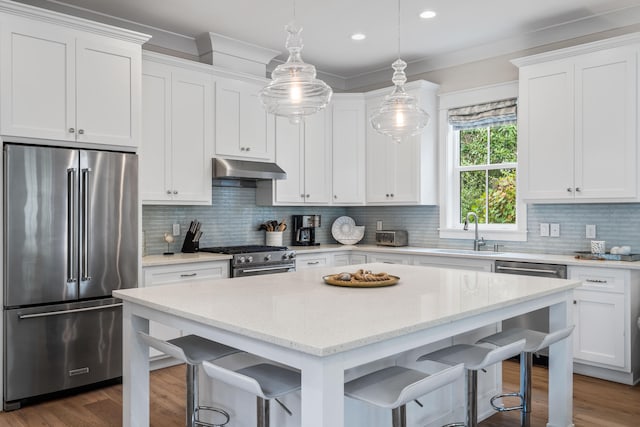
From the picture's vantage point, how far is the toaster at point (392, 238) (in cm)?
553

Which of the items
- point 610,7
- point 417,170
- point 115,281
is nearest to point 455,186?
point 417,170

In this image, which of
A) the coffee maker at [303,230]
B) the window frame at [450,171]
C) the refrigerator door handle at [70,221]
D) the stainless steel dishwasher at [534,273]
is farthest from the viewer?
the coffee maker at [303,230]

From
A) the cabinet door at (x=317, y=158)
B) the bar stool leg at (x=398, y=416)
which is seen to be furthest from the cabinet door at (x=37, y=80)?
the bar stool leg at (x=398, y=416)

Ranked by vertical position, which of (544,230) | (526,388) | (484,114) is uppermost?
(484,114)

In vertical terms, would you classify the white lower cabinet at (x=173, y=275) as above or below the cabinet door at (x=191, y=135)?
below

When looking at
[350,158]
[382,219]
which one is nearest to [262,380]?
[350,158]

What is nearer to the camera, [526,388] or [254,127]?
[526,388]

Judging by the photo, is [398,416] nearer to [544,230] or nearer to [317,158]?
[544,230]

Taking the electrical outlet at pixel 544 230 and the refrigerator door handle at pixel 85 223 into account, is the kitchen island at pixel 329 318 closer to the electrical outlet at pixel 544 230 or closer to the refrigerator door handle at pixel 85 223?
the refrigerator door handle at pixel 85 223

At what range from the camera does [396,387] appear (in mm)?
1884

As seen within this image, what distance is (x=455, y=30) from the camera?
15.0 feet

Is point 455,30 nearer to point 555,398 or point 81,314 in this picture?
point 555,398

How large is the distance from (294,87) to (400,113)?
768 mm

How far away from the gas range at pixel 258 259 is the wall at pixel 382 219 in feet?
1.08
